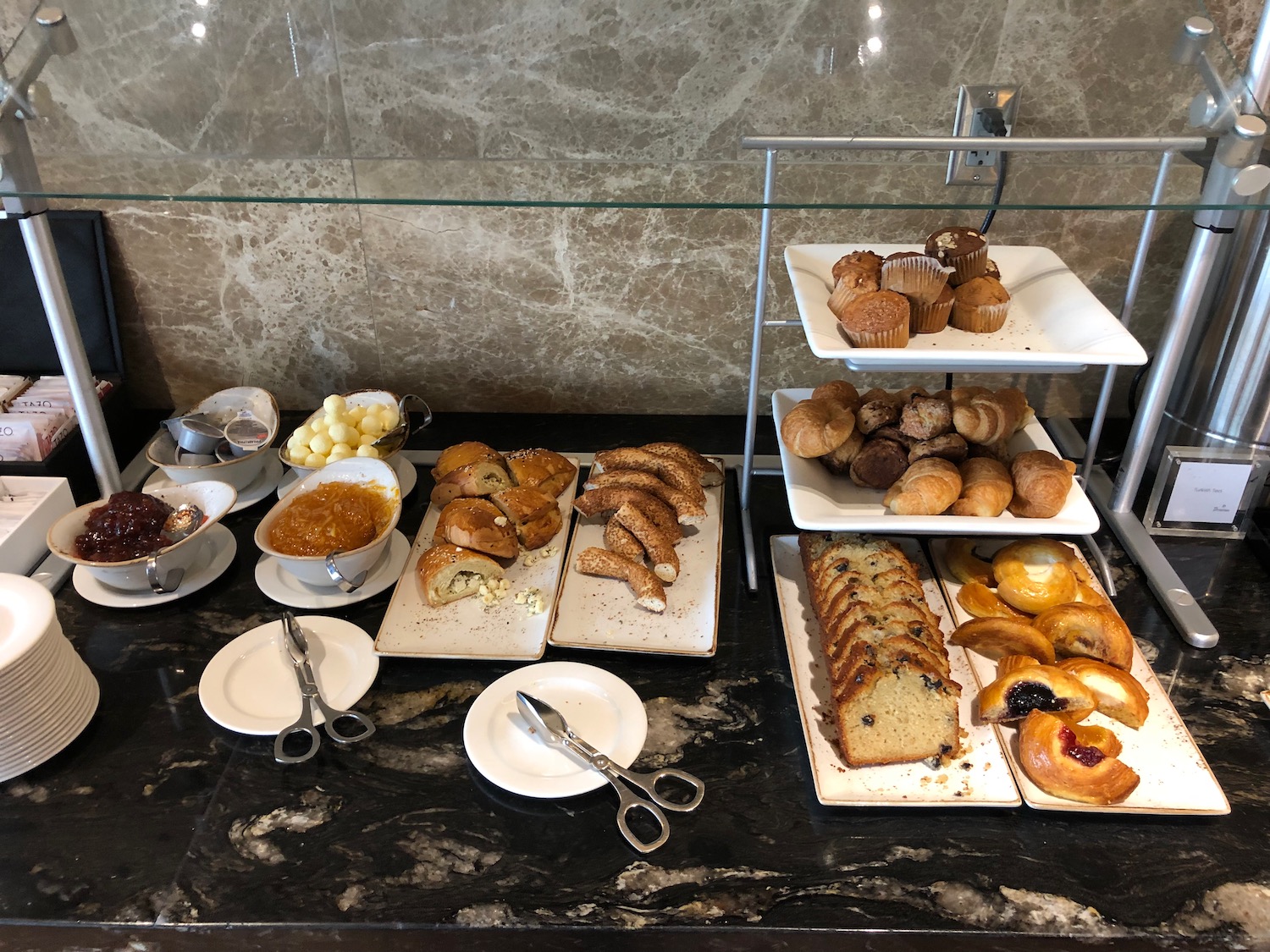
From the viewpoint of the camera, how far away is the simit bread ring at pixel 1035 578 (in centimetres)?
120

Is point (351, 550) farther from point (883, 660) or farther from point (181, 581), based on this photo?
point (883, 660)

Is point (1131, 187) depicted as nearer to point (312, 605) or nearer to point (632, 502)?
point (632, 502)

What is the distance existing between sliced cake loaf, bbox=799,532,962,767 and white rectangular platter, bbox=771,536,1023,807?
0.6 inches

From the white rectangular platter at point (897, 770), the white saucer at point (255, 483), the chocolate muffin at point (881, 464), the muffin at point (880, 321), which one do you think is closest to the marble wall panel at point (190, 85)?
the white saucer at point (255, 483)

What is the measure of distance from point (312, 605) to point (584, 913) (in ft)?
1.89

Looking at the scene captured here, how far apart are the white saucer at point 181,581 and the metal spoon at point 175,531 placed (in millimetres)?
15

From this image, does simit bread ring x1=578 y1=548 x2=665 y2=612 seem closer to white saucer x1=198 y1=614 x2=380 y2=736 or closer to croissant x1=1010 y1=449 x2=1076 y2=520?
white saucer x1=198 y1=614 x2=380 y2=736

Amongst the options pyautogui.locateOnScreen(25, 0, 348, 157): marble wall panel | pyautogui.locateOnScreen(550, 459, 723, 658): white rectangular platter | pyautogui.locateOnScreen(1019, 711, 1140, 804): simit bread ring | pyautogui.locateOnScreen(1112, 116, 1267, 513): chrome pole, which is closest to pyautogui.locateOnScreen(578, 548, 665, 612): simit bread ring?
pyautogui.locateOnScreen(550, 459, 723, 658): white rectangular platter

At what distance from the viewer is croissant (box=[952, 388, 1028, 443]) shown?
1202 mm

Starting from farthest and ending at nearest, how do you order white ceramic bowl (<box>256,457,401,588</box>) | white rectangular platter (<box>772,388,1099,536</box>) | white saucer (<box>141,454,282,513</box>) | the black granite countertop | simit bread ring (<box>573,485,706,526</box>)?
white saucer (<box>141,454,282,513</box>) < simit bread ring (<box>573,485,706,526</box>) < white ceramic bowl (<box>256,457,401,588</box>) < white rectangular platter (<box>772,388,1099,536</box>) < the black granite countertop

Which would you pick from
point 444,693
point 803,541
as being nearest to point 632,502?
point 803,541

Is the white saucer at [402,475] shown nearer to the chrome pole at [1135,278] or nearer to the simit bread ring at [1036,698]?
the simit bread ring at [1036,698]

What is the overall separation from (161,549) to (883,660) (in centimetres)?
94

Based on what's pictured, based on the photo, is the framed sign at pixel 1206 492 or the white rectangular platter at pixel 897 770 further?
the framed sign at pixel 1206 492
